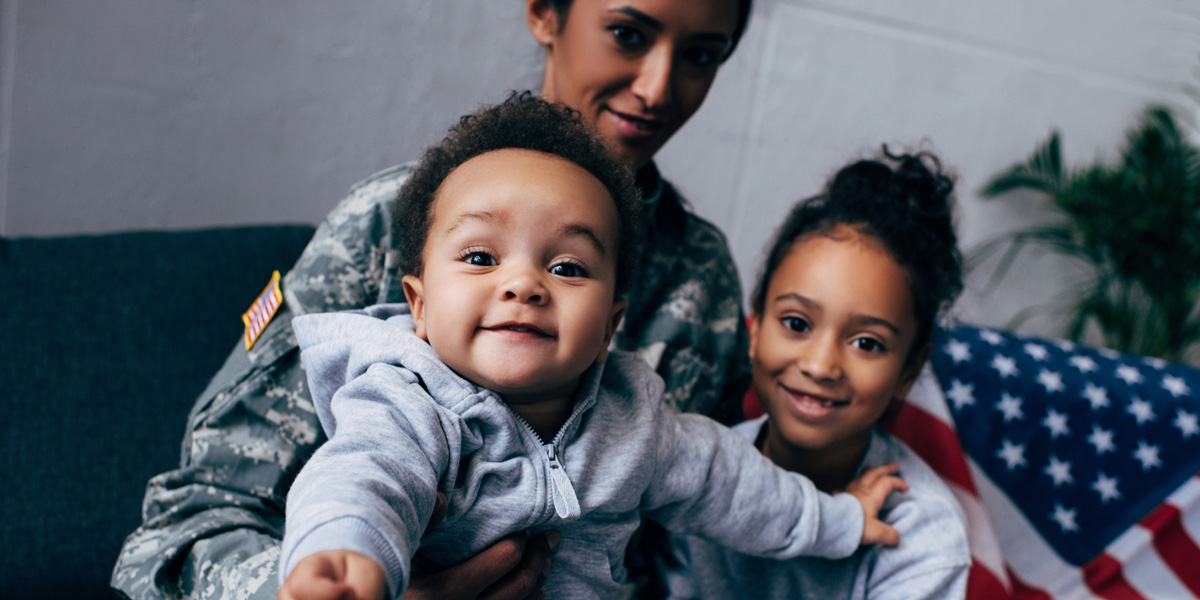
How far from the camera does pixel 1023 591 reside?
6.49ft

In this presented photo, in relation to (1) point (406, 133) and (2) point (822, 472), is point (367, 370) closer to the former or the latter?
(2) point (822, 472)

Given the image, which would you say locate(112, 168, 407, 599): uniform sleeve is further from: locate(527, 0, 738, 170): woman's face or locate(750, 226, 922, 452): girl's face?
locate(750, 226, 922, 452): girl's face

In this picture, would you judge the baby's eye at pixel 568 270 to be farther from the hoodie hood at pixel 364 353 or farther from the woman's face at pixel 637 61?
the woman's face at pixel 637 61

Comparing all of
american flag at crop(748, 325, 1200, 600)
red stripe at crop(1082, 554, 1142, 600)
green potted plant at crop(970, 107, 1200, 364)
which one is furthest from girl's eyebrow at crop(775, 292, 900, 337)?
green potted plant at crop(970, 107, 1200, 364)

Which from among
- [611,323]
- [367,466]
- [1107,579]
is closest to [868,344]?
[611,323]

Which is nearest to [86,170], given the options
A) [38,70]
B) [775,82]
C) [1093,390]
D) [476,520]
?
[38,70]

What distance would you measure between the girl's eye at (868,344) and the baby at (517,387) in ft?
1.14

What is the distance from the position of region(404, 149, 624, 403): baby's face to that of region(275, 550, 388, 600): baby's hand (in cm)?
27

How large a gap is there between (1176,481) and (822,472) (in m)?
1.29

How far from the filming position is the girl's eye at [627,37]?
1.13 metres

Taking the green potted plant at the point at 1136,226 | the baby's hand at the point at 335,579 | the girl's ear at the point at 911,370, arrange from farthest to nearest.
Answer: the green potted plant at the point at 1136,226 < the girl's ear at the point at 911,370 < the baby's hand at the point at 335,579

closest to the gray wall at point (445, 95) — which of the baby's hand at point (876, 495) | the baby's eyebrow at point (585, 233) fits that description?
the baby's hand at point (876, 495)

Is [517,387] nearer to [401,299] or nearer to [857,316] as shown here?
[401,299]

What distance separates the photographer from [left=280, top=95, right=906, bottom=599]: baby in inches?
27.4
